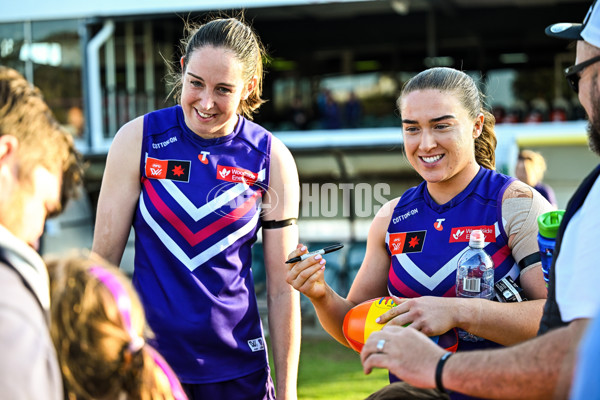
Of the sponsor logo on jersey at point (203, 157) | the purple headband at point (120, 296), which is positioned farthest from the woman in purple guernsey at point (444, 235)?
the purple headband at point (120, 296)

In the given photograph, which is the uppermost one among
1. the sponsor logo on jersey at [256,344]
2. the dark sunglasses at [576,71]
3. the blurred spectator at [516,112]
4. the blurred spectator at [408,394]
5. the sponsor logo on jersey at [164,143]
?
the blurred spectator at [516,112]

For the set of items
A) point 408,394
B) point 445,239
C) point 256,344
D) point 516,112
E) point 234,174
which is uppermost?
point 516,112

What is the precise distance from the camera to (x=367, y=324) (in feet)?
6.97

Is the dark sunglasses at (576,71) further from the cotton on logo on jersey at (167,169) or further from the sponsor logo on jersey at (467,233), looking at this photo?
the cotton on logo on jersey at (167,169)

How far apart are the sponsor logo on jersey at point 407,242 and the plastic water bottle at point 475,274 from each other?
0.59 feet

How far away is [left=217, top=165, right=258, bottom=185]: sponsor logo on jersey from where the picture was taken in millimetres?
2371

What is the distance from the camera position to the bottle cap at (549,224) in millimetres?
1748

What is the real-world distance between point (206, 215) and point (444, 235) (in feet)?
2.78

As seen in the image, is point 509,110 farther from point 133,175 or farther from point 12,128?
point 12,128

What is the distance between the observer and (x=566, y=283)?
1.42m

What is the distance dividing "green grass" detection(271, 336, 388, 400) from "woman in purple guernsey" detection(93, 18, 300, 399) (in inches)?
124

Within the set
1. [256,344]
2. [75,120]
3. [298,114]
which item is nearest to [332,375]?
[256,344]

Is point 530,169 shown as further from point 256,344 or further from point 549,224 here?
point 549,224

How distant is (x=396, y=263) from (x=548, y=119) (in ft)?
35.0
